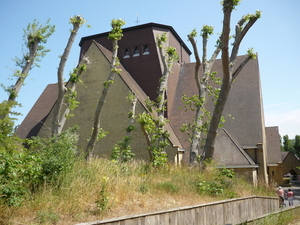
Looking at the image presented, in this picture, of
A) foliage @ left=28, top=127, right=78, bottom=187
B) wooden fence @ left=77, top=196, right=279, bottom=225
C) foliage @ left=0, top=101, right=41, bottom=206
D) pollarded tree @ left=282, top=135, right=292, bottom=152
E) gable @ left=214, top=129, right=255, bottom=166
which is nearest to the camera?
foliage @ left=0, top=101, right=41, bottom=206

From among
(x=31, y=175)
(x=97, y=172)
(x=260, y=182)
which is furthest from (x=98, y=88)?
(x=31, y=175)

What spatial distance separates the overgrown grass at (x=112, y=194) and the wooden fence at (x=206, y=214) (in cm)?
61

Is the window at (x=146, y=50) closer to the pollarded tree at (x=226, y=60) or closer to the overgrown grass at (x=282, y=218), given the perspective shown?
the pollarded tree at (x=226, y=60)

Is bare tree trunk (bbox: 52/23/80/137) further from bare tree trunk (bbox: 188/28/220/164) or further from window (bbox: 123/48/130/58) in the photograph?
window (bbox: 123/48/130/58)

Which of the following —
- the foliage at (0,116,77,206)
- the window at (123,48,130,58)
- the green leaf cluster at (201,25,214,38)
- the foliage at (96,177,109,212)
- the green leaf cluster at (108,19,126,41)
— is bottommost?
the foliage at (96,177,109,212)

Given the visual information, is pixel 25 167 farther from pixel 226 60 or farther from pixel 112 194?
pixel 226 60

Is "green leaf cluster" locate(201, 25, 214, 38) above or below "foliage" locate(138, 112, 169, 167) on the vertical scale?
above

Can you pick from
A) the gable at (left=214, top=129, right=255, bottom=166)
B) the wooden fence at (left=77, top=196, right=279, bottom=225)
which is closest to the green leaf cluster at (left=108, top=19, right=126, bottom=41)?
the wooden fence at (left=77, top=196, right=279, bottom=225)

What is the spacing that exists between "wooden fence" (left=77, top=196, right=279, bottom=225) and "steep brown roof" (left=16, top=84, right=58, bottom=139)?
20821mm

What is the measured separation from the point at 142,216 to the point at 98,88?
1830 centimetres

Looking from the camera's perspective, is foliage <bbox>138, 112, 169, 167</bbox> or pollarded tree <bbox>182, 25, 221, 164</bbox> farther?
pollarded tree <bbox>182, 25, 221, 164</bbox>

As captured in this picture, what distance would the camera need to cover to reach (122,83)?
2255 cm

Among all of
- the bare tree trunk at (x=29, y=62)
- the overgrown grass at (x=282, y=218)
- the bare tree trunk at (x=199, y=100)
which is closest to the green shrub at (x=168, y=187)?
the overgrown grass at (x=282, y=218)

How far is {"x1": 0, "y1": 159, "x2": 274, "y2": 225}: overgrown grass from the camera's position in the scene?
5891 millimetres
